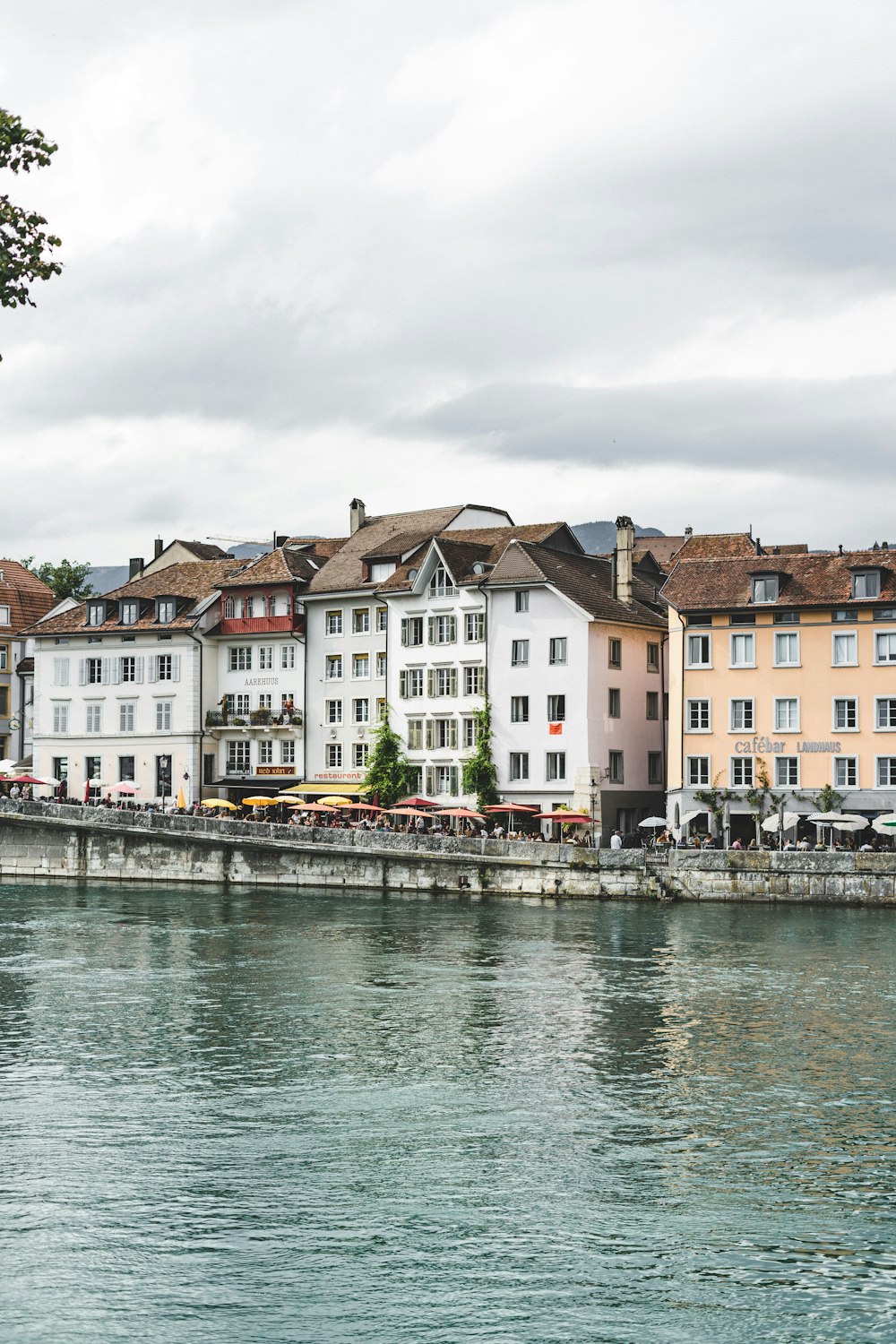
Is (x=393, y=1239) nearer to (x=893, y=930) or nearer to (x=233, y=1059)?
(x=233, y=1059)

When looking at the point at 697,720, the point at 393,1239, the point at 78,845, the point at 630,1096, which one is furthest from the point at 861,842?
the point at 393,1239

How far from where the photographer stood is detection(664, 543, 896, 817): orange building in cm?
6375

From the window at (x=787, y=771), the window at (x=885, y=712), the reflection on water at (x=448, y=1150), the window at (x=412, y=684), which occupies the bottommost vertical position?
the reflection on water at (x=448, y=1150)

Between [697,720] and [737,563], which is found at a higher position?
[737,563]

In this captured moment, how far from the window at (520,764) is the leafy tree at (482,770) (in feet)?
2.48

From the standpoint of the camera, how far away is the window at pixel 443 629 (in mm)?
74938

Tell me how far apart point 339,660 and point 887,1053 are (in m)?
52.9

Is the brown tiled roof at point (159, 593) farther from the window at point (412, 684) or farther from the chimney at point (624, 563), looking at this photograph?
the chimney at point (624, 563)

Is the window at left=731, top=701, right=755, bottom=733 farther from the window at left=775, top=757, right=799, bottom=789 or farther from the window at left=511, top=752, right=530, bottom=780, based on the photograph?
the window at left=511, top=752, right=530, bottom=780

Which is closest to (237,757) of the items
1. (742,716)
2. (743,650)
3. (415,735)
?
(415,735)

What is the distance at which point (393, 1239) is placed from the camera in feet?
60.7

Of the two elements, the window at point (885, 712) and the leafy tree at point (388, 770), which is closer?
the window at point (885, 712)

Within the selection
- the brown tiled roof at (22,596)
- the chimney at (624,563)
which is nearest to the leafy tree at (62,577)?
the brown tiled roof at (22,596)

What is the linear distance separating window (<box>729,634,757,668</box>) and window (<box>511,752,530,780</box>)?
33.0 ft
